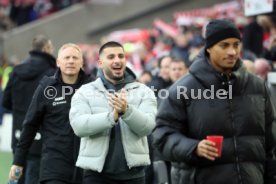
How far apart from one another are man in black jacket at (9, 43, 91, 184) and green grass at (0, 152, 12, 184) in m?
4.66

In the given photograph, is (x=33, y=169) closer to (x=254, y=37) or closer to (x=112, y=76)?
(x=112, y=76)

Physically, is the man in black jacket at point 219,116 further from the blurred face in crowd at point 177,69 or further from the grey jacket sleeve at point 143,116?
the blurred face in crowd at point 177,69

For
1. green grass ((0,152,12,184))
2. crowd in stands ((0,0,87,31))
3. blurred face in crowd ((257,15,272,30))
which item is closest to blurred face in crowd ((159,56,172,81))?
blurred face in crowd ((257,15,272,30))

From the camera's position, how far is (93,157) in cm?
725

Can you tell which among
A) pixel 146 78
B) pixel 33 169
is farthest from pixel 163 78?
pixel 33 169

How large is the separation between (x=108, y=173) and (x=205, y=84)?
149 centimetres

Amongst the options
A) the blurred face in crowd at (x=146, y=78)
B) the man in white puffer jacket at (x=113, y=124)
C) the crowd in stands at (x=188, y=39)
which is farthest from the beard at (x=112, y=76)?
the blurred face in crowd at (x=146, y=78)

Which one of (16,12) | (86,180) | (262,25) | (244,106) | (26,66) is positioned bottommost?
(86,180)

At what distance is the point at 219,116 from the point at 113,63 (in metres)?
1.59

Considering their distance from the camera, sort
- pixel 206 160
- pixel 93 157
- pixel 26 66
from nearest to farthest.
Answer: pixel 206 160
pixel 93 157
pixel 26 66

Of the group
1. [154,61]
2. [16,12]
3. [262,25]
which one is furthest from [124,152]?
[16,12]

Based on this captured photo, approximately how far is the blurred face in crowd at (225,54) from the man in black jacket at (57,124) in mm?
2402

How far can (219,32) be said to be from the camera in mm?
6305

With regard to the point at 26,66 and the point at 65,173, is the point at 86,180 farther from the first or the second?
the point at 26,66
